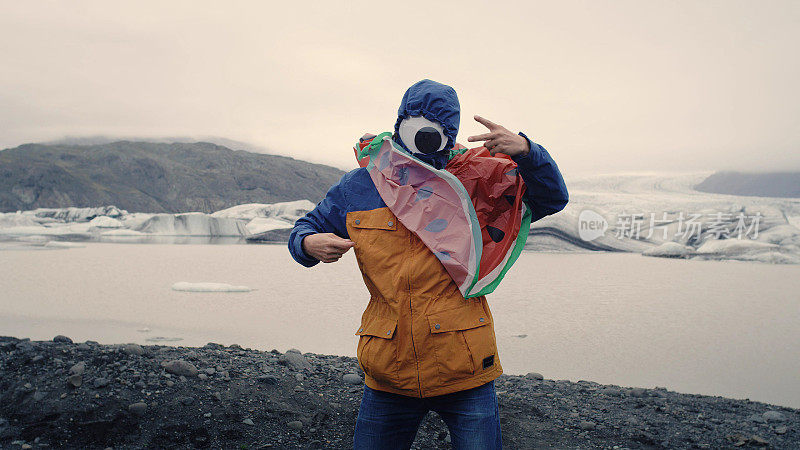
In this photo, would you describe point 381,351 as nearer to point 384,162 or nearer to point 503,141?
point 384,162

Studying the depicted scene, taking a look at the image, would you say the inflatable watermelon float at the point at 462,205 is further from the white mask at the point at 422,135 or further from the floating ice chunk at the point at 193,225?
the floating ice chunk at the point at 193,225

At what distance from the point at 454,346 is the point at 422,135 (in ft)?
2.10

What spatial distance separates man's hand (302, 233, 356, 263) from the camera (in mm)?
1577

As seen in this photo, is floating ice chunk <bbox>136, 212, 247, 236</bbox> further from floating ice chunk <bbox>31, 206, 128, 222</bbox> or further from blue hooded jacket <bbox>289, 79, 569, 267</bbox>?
blue hooded jacket <bbox>289, 79, 569, 267</bbox>

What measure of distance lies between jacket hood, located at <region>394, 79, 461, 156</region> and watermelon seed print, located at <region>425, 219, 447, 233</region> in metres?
0.24

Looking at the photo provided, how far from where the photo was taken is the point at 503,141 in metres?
1.51

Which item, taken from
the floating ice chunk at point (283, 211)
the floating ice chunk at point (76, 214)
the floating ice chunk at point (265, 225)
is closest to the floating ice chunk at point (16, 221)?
the floating ice chunk at point (76, 214)

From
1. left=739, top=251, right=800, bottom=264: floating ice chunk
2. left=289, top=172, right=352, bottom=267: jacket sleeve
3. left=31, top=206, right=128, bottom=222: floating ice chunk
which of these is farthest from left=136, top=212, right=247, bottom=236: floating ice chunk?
left=289, top=172, right=352, bottom=267: jacket sleeve

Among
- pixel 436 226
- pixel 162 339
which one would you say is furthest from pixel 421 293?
pixel 162 339

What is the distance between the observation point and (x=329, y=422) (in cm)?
332

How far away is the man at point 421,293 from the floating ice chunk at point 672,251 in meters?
19.2

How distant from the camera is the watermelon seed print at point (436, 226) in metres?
1.63

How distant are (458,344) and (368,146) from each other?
2.34 feet

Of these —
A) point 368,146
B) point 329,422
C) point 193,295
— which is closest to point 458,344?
point 368,146
